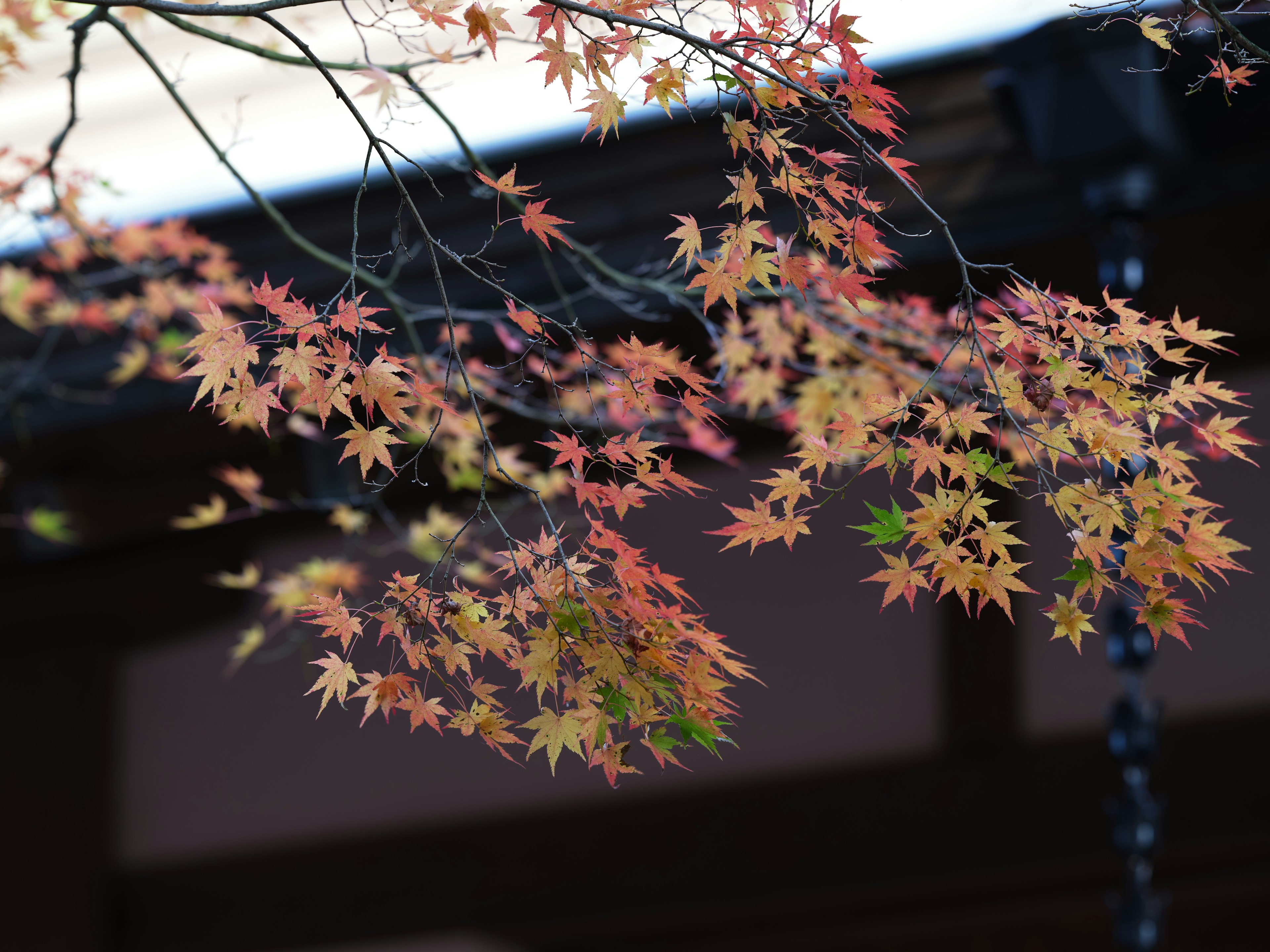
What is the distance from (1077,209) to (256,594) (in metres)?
3.69

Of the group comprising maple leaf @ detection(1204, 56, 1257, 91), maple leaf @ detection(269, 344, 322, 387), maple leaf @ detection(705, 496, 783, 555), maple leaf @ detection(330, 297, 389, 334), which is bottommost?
maple leaf @ detection(705, 496, 783, 555)

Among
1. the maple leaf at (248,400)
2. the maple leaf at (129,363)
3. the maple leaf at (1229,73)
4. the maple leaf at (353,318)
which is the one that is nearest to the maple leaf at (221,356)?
the maple leaf at (248,400)

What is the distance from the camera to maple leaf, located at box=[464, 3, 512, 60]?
1.39 meters

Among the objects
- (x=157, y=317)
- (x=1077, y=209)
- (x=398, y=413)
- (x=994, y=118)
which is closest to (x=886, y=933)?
(x=1077, y=209)

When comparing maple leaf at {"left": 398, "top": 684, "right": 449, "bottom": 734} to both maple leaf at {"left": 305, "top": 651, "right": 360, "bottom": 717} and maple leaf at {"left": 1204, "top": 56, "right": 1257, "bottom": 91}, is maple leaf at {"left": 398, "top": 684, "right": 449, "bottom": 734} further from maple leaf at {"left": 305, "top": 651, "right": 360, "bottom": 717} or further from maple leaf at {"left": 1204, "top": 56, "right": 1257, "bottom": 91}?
maple leaf at {"left": 1204, "top": 56, "right": 1257, "bottom": 91}

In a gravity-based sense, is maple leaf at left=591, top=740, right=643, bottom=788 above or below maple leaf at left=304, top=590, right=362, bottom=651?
below

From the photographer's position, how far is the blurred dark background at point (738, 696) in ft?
11.0

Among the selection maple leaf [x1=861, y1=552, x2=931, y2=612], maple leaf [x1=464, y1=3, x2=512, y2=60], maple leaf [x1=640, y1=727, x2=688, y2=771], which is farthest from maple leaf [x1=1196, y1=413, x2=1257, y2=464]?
maple leaf [x1=464, y1=3, x2=512, y2=60]

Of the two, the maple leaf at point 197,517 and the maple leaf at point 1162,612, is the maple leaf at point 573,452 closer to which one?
the maple leaf at point 1162,612

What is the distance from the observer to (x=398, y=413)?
53.6 inches

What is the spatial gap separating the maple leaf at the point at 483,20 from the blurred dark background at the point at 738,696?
2069mm

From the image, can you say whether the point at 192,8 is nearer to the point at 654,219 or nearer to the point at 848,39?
the point at 848,39

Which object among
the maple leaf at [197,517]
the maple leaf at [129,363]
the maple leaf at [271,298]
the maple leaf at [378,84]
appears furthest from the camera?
the maple leaf at [197,517]

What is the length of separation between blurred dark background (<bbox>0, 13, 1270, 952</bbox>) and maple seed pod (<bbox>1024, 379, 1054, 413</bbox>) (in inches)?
70.4
